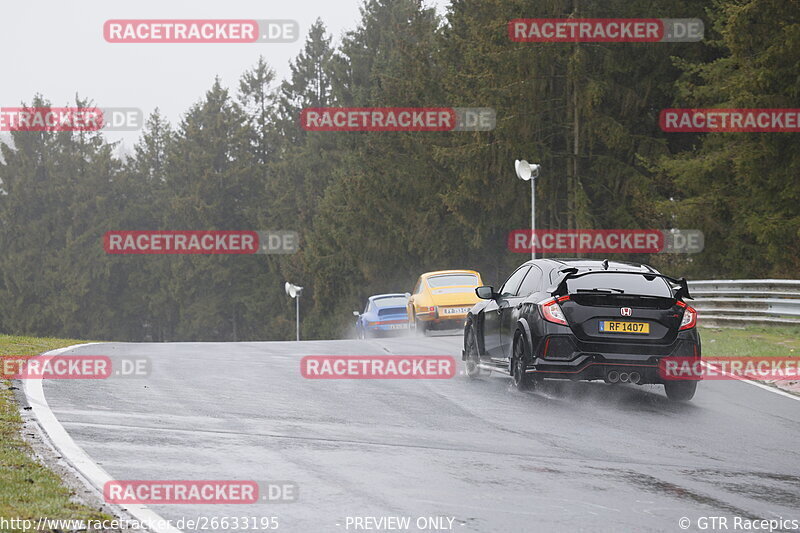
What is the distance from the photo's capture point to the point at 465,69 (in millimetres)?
42688

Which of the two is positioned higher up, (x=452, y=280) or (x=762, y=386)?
(x=452, y=280)

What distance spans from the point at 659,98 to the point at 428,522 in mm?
35307

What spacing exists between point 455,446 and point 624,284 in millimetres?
4048

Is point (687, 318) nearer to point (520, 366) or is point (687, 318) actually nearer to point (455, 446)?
point (520, 366)

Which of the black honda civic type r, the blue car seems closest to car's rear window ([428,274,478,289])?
the blue car

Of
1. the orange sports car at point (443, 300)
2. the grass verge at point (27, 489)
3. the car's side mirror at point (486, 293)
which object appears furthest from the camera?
the orange sports car at point (443, 300)

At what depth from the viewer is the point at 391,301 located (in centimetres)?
3216

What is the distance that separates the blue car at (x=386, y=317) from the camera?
103 ft

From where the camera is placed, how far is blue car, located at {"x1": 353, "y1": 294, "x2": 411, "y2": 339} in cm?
3145

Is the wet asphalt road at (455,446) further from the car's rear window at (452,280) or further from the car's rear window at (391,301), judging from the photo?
the car's rear window at (391,301)

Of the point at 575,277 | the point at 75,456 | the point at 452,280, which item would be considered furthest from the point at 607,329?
the point at 452,280

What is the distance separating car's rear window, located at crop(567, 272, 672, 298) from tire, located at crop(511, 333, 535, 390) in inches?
36.6

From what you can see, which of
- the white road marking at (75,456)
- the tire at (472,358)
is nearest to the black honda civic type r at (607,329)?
the tire at (472,358)

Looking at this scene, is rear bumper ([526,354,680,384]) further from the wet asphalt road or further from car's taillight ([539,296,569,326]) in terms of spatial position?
car's taillight ([539,296,569,326])
